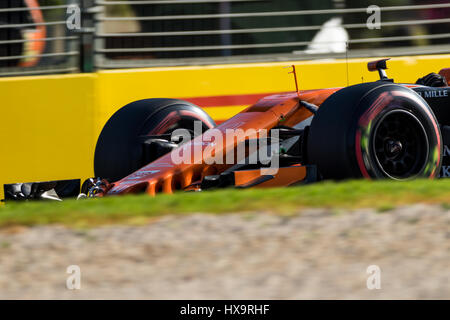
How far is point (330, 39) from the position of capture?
9.07 meters

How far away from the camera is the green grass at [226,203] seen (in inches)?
169

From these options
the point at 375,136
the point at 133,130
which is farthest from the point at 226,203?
the point at 133,130

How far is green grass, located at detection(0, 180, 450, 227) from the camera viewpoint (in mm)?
4301

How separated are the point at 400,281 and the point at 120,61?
578 centimetres

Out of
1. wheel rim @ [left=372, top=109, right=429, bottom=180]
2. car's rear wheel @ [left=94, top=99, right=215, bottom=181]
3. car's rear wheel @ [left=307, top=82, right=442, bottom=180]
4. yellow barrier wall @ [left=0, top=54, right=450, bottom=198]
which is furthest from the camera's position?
yellow barrier wall @ [left=0, top=54, right=450, bottom=198]

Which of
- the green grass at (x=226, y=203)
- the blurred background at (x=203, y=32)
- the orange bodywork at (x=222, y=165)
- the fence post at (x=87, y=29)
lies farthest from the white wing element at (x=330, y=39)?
the green grass at (x=226, y=203)

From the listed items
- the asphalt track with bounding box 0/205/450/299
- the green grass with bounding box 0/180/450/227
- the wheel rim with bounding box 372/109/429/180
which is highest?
the wheel rim with bounding box 372/109/429/180

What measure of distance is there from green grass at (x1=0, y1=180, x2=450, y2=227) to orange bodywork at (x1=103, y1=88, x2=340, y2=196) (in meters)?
0.94

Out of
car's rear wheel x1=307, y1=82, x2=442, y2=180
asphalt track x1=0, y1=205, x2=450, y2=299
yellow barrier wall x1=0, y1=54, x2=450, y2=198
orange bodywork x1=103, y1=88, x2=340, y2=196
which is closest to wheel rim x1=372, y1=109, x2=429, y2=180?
car's rear wheel x1=307, y1=82, x2=442, y2=180

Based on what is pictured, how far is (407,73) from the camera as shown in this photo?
8883 mm

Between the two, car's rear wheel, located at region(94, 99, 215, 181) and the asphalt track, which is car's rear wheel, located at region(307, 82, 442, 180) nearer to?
the asphalt track

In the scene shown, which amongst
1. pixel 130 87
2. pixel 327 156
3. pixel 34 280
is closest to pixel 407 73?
pixel 130 87

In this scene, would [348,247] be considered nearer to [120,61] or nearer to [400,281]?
[400,281]

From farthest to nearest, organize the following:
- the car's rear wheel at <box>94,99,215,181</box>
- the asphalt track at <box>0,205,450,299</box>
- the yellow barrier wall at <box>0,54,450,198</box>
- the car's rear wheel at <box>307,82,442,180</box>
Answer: the yellow barrier wall at <box>0,54,450,198</box> < the car's rear wheel at <box>94,99,215,181</box> < the car's rear wheel at <box>307,82,442,180</box> < the asphalt track at <box>0,205,450,299</box>
